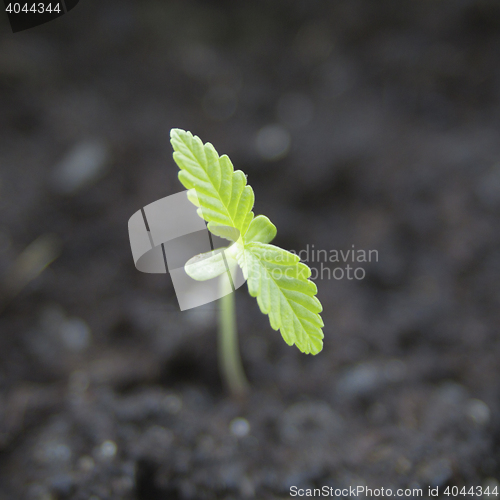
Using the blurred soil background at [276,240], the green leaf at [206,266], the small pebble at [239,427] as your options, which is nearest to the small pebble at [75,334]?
the blurred soil background at [276,240]

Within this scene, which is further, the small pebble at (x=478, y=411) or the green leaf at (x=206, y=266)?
the small pebble at (x=478, y=411)

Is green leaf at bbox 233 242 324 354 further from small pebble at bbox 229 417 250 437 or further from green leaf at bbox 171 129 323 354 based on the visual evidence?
small pebble at bbox 229 417 250 437

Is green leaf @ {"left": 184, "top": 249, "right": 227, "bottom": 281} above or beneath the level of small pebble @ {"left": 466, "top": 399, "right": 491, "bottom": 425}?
above

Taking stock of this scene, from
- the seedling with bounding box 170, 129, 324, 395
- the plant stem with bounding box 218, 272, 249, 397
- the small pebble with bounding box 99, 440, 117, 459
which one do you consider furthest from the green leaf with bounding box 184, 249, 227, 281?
the small pebble with bounding box 99, 440, 117, 459

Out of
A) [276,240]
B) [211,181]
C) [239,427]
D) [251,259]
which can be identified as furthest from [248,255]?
[276,240]

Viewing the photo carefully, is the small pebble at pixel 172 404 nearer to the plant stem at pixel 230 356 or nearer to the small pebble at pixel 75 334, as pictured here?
the plant stem at pixel 230 356

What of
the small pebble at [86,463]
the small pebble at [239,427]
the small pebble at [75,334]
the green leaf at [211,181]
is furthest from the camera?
the small pebble at [75,334]

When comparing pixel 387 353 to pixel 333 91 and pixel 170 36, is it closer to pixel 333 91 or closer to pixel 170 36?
pixel 333 91
